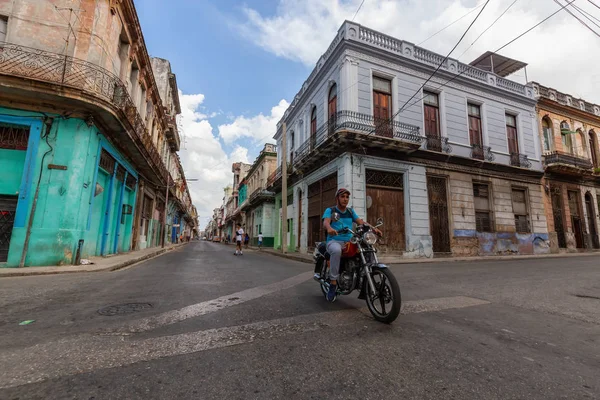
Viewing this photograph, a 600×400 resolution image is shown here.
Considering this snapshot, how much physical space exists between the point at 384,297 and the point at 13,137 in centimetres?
1184

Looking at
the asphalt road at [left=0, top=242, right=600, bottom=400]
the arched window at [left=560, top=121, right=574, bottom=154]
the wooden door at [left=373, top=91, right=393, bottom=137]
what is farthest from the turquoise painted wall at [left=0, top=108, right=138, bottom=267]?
A: the arched window at [left=560, top=121, right=574, bottom=154]

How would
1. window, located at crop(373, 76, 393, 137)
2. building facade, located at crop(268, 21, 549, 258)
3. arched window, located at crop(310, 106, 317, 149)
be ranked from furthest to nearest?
1. arched window, located at crop(310, 106, 317, 149)
2. window, located at crop(373, 76, 393, 137)
3. building facade, located at crop(268, 21, 549, 258)

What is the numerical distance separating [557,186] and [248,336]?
990 inches

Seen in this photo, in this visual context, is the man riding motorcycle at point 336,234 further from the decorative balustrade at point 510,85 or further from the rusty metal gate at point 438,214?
the decorative balustrade at point 510,85

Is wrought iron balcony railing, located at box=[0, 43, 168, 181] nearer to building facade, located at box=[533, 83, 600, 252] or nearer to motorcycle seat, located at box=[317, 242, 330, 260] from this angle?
motorcycle seat, located at box=[317, 242, 330, 260]

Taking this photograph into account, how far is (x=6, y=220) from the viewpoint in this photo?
8.45 meters

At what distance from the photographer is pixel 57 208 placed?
8.65 meters

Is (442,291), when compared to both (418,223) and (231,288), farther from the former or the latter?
(418,223)

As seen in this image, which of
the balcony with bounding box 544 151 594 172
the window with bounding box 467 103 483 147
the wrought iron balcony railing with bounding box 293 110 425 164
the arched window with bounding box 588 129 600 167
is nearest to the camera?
the wrought iron balcony railing with bounding box 293 110 425 164

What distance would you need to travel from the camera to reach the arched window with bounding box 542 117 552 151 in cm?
1992

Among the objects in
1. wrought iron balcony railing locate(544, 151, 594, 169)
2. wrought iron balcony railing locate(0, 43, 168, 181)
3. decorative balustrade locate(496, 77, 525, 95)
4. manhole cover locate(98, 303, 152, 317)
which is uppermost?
decorative balustrade locate(496, 77, 525, 95)

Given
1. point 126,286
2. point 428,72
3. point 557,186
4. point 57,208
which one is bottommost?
point 126,286

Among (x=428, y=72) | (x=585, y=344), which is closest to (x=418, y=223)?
(x=428, y=72)

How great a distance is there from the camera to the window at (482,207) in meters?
16.2
